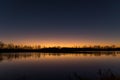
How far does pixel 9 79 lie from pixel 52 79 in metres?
3.49

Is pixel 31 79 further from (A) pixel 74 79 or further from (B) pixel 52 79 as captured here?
(A) pixel 74 79

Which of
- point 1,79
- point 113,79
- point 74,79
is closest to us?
point 113,79

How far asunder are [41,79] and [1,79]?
3220 millimetres

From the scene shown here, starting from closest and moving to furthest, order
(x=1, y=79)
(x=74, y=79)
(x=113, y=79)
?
(x=113, y=79) → (x=74, y=79) → (x=1, y=79)

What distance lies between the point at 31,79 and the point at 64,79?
2.68 metres

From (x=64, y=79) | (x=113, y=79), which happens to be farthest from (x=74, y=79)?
(x=113, y=79)

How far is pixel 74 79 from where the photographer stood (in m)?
15.3

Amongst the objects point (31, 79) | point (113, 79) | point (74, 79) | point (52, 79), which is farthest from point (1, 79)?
point (113, 79)

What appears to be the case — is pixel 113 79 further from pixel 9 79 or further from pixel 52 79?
pixel 9 79

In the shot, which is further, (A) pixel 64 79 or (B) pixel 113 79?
(A) pixel 64 79

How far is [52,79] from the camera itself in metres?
16.8

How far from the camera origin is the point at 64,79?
54.3ft

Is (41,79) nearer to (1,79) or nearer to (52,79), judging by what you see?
(52,79)

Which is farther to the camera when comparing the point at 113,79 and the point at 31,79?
the point at 31,79
